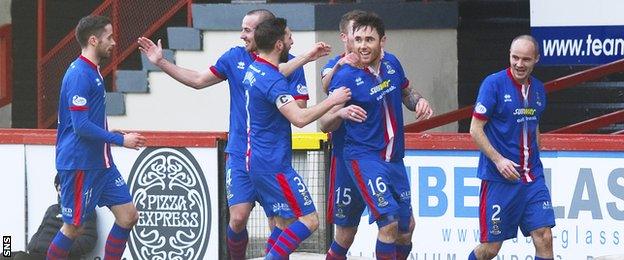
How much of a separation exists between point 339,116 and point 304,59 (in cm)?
53

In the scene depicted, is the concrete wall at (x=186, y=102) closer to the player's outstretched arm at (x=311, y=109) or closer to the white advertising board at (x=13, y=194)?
the white advertising board at (x=13, y=194)

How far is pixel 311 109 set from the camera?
474 inches

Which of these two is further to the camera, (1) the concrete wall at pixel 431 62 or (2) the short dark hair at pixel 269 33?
(1) the concrete wall at pixel 431 62

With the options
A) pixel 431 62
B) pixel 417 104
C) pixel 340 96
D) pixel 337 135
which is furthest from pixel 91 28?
pixel 431 62

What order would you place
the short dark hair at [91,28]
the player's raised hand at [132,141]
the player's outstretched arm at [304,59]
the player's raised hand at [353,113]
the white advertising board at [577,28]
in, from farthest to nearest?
the white advertising board at [577,28] → the short dark hair at [91,28] → the player's raised hand at [132,141] → the player's outstretched arm at [304,59] → the player's raised hand at [353,113]

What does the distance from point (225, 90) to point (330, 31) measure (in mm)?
1275

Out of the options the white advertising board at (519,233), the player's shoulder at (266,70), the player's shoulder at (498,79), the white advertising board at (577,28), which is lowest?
the white advertising board at (519,233)

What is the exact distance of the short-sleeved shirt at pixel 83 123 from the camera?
520 inches

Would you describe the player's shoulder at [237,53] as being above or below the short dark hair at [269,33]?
Result: below

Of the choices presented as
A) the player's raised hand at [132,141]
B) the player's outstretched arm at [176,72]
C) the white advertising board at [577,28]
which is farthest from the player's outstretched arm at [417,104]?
the white advertising board at [577,28]

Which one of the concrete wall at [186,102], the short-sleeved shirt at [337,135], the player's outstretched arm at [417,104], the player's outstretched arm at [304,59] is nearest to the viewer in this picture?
the player's outstretched arm at [304,59]

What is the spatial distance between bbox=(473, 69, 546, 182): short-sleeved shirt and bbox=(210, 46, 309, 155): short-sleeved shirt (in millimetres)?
1285

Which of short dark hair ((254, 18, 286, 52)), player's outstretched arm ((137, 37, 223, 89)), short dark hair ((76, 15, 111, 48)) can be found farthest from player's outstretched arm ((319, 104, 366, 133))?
short dark hair ((76, 15, 111, 48))

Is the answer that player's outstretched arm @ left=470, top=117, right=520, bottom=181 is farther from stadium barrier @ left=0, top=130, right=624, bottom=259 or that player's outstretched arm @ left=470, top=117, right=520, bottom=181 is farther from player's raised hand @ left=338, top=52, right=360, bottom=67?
stadium barrier @ left=0, top=130, right=624, bottom=259
